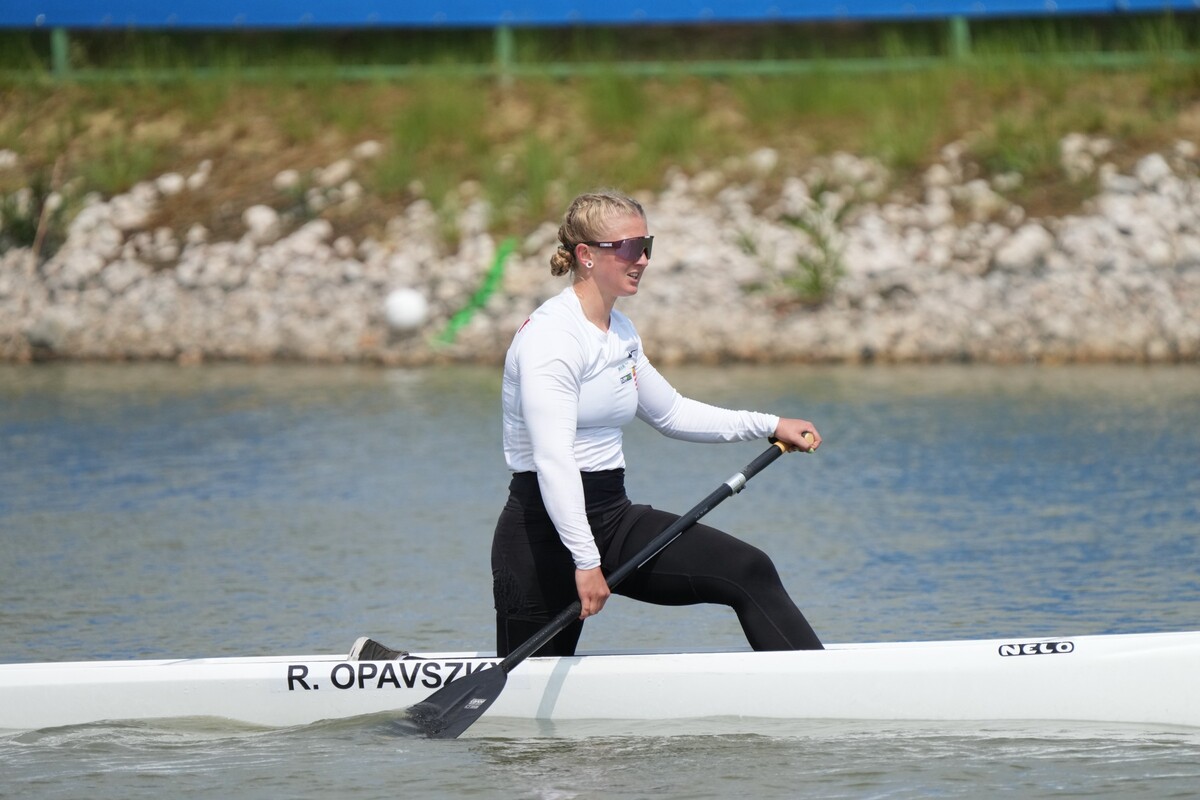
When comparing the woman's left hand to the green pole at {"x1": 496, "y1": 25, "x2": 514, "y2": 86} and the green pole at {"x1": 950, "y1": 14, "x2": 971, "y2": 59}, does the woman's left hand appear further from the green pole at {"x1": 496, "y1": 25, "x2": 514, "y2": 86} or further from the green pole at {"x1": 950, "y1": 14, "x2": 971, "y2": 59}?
the green pole at {"x1": 496, "y1": 25, "x2": 514, "y2": 86}

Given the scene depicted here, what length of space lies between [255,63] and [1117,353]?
447 inches

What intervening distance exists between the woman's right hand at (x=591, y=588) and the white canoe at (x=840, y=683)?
0.49 metres

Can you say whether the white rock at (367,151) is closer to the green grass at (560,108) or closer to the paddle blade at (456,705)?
the green grass at (560,108)

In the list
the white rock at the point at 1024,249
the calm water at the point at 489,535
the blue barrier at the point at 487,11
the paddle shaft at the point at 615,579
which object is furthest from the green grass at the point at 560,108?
the paddle shaft at the point at 615,579

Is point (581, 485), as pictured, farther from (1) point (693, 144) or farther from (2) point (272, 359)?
(1) point (693, 144)

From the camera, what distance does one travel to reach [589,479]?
5398mm

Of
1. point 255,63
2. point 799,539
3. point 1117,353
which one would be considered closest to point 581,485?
point 799,539

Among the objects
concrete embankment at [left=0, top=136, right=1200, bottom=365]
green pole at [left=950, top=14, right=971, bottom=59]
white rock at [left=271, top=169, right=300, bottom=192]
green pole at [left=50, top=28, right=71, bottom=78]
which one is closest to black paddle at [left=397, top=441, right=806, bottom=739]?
concrete embankment at [left=0, top=136, right=1200, bottom=365]

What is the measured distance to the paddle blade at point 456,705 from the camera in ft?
18.3

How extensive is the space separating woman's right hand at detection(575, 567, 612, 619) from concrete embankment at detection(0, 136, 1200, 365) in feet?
37.1

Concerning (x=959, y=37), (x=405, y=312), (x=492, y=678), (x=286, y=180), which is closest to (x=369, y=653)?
(x=492, y=678)

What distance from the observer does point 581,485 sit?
5.22 m

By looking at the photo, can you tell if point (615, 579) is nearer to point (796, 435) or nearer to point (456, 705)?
point (456, 705)

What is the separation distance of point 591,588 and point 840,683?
3.21 ft
